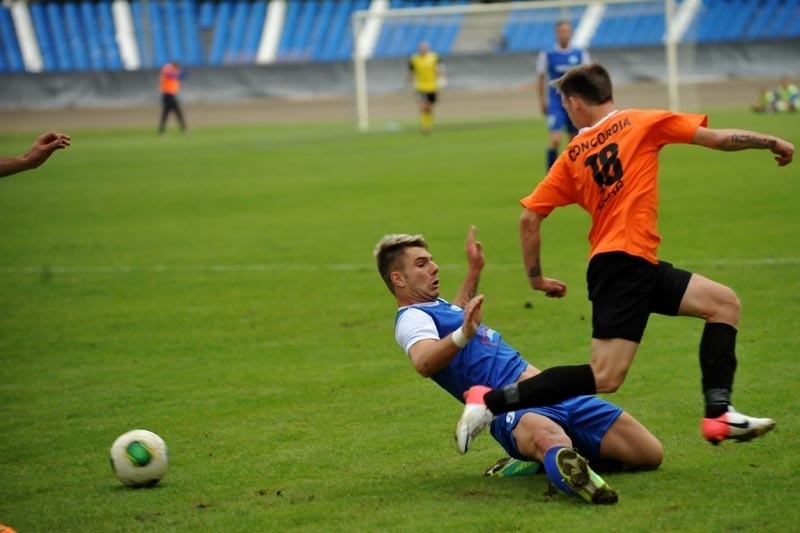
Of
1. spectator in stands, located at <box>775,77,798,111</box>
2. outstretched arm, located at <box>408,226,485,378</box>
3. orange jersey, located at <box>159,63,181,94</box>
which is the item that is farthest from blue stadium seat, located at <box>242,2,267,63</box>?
outstretched arm, located at <box>408,226,485,378</box>

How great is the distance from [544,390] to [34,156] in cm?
328

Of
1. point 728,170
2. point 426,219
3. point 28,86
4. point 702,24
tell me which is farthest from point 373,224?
point 28,86

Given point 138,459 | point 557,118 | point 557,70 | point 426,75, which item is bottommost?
point 426,75

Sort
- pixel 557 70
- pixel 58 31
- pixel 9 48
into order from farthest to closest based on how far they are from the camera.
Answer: pixel 58 31 → pixel 9 48 → pixel 557 70

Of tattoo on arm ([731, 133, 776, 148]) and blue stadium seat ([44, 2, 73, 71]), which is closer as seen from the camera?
tattoo on arm ([731, 133, 776, 148])

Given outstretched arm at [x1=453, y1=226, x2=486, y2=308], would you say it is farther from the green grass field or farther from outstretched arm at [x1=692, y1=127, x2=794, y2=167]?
outstretched arm at [x1=692, y1=127, x2=794, y2=167]

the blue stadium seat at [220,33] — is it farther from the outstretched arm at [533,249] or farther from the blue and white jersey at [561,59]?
the outstretched arm at [533,249]

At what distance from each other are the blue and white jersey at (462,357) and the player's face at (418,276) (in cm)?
6

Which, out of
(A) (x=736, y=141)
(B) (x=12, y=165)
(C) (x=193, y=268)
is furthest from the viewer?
(C) (x=193, y=268)

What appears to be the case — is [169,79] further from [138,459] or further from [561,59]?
[138,459]

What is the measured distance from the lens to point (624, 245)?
6.47 metres

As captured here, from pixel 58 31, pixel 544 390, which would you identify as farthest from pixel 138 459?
pixel 58 31

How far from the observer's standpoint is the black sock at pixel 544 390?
6188 mm

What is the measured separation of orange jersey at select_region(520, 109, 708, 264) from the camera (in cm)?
652
